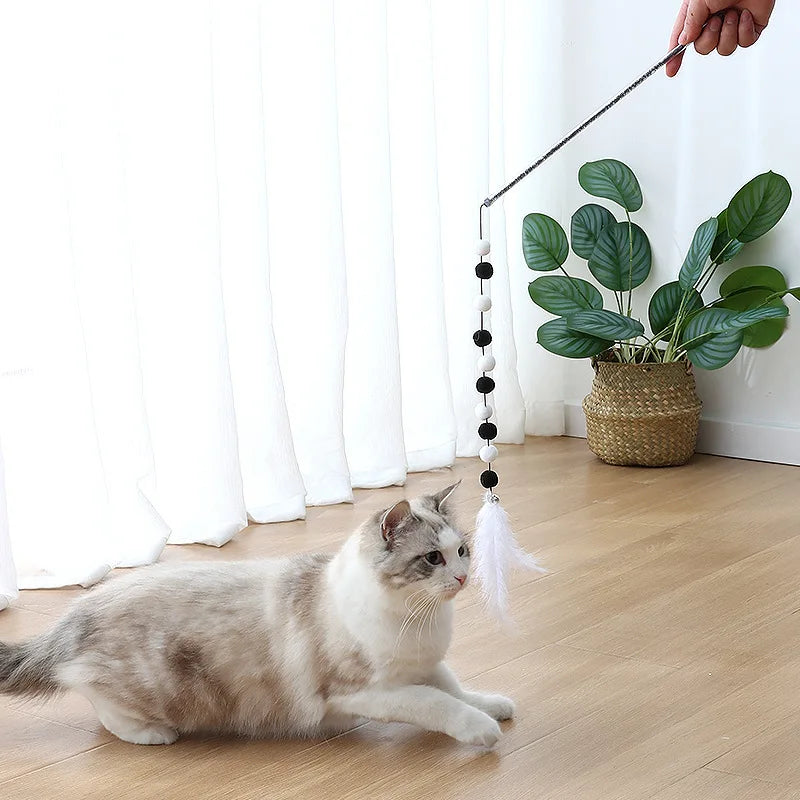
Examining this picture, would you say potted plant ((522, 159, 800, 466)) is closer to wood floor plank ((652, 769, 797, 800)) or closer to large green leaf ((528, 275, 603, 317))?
large green leaf ((528, 275, 603, 317))

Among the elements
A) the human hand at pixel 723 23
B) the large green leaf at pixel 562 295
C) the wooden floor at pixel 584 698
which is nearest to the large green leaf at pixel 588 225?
the large green leaf at pixel 562 295

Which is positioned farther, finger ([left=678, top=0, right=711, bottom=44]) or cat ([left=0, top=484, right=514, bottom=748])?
finger ([left=678, top=0, right=711, bottom=44])

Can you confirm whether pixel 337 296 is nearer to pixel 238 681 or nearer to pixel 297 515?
pixel 297 515

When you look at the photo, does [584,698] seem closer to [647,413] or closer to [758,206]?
[647,413]

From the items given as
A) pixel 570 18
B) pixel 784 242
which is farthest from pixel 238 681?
pixel 570 18

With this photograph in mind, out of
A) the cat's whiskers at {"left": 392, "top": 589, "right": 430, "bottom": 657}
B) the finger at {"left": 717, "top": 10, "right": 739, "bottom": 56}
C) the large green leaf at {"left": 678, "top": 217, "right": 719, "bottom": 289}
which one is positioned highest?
the finger at {"left": 717, "top": 10, "right": 739, "bottom": 56}

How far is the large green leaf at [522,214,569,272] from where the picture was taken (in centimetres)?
338

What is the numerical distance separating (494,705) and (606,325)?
5.44ft

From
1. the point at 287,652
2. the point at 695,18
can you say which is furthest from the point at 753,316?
the point at 287,652

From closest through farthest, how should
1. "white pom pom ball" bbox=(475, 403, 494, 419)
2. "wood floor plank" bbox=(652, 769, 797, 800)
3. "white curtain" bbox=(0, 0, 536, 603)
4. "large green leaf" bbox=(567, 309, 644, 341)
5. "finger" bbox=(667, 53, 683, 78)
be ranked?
1. "wood floor plank" bbox=(652, 769, 797, 800)
2. "white pom pom ball" bbox=(475, 403, 494, 419)
3. "finger" bbox=(667, 53, 683, 78)
4. "white curtain" bbox=(0, 0, 536, 603)
5. "large green leaf" bbox=(567, 309, 644, 341)

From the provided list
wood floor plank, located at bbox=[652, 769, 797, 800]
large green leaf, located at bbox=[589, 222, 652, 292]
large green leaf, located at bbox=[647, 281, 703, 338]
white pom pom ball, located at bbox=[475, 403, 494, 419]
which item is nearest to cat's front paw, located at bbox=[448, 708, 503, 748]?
wood floor plank, located at bbox=[652, 769, 797, 800]

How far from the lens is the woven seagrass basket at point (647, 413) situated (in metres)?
3.21

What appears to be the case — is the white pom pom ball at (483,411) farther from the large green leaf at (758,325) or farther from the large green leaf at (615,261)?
the large green leaf at (615,261)

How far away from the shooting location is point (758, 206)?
3.11 meters
